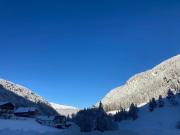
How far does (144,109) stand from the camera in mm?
198250

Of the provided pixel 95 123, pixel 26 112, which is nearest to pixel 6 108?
pixel 26 112

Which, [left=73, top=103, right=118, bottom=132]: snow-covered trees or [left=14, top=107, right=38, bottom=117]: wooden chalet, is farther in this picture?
[left=14, top=107, right=38, bottom=117]: wooden chalet

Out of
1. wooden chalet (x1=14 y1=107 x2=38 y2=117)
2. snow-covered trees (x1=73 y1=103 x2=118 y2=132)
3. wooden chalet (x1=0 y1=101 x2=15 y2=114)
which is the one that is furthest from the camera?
wooden chalet (x1=14 y1=107 x2=38 y2=117)

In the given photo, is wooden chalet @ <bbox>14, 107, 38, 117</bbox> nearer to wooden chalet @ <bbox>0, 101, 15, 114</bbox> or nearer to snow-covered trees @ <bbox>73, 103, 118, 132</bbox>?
wooden chalet @ <bbox>0, 101, 15, 114</bbox>

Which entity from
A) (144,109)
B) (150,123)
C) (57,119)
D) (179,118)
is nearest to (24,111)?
(57,119)

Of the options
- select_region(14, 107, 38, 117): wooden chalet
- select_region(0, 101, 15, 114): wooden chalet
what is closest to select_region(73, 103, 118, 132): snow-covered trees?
select_region(0, 101, 15, 114): wooden chalet

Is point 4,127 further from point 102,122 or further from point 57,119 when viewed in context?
point 57,119

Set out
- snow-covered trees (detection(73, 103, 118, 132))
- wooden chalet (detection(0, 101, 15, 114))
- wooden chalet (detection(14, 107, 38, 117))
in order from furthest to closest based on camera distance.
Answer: wooden chalet (detection(14, 107, 38, 117))
wooden chalet (detection(0, 101, 15, 114))
snow-covered trees (detection(73, 103, 118, 132))

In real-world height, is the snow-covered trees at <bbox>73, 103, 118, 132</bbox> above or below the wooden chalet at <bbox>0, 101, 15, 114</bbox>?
below

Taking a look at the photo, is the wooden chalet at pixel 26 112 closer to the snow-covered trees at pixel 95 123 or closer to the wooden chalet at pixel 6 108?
the wooden chalet at pixel 6 108

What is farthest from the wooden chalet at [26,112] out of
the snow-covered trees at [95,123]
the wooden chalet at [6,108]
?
the snow-covered trees at [95,123]

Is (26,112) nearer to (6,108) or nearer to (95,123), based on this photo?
(6,108)

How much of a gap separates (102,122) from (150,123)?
6334 centimetres

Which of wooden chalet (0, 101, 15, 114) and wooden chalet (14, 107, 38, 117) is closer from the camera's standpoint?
wooden chalet (0, 101, 15, 114)
